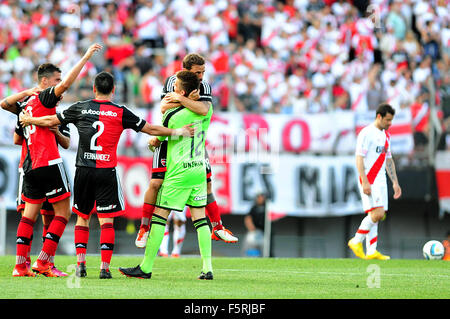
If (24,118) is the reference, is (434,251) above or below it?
below

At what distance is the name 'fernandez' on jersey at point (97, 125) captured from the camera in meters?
10.1

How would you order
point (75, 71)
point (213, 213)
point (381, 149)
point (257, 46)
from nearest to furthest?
point (75, 71) → point (213, 213) → point (381, 149) → point (257, 46)

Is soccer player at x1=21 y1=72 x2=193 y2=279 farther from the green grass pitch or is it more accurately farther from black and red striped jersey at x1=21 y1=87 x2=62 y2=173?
the green grass pitch

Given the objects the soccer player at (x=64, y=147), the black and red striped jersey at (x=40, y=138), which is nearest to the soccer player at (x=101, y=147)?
the black and red striped jersey at (x=40, y=138)

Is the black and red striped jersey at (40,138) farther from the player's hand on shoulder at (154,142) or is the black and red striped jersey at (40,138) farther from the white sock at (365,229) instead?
the white sock at (365,229)

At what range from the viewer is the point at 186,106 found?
10172 mm

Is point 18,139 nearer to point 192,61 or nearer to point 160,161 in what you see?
point 160,161

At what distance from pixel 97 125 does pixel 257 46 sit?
596 inches

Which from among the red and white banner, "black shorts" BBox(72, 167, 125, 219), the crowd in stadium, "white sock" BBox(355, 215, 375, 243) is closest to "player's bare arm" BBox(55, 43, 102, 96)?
"black shorts" BBox(72, 167, 125, 219)

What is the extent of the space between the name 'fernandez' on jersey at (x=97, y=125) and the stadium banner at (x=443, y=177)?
1073 centimetres

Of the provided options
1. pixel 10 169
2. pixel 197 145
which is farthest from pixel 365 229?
pixel 10 169

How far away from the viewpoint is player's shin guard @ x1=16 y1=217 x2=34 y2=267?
1060cm

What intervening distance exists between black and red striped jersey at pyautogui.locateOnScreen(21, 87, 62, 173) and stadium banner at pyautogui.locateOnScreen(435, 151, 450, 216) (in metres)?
10.8
